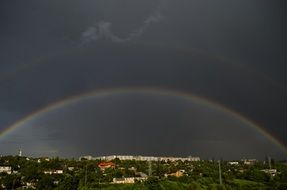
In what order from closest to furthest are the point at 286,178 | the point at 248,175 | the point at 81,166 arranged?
1. the point at 286,178
2. the point at 248,175
3. the point at 81,166

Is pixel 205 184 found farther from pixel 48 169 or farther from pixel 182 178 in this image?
pixel 48 169

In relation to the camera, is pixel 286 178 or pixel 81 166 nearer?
pixel 286 178

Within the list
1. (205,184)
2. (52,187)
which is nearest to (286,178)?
(205,184)

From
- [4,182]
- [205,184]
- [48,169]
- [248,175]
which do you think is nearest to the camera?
[4,182]

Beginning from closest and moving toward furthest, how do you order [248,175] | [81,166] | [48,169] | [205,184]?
[205,184]
[248,175]
[48,169]
[81,166]

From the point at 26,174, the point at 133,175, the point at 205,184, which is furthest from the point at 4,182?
the point at 205,184

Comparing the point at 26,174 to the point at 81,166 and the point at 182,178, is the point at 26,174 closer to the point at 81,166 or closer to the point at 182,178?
the point at 81,166

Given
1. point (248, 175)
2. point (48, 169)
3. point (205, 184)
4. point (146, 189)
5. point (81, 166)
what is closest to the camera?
point (146, 189)

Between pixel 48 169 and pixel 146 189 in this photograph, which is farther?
pixel 48 169

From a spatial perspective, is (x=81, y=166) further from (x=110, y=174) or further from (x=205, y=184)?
(x=205, y=184)
